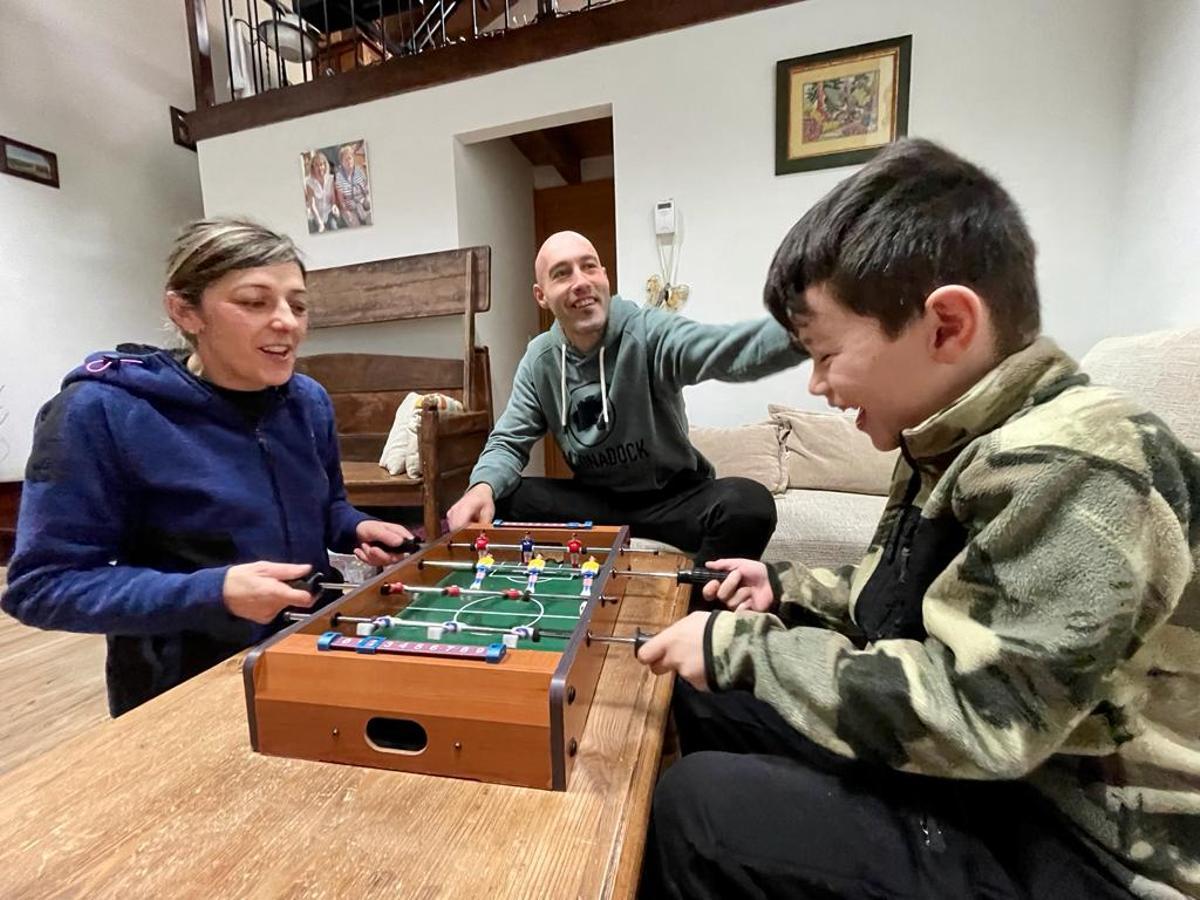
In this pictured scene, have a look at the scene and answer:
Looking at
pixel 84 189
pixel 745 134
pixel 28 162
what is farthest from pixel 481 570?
pixel 84 189

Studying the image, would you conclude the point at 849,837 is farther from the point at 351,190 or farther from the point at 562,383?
the point at 351,190

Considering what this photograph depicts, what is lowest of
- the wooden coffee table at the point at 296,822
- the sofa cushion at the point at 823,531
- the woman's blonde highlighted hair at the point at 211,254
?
the sofa cushion at the point at 823,531

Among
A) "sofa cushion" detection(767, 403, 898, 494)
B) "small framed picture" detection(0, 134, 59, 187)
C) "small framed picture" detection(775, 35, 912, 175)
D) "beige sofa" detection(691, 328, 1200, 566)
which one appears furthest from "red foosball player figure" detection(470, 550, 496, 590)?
"small framed picture" detection(0, 134, 59, 187)

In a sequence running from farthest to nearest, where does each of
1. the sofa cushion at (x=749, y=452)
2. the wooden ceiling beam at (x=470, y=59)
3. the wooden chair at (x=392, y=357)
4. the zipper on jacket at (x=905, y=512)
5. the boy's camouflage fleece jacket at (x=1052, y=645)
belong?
the wooden chair at (x=392, y=357) → the wooden ceiling beam at (x=470, y=59) → the sofa cushion at (x=749, y=452) → the zipper on jacket at (x=905, y=512) → the boy's camouflage fleece jacket at (x=1052, y=645)

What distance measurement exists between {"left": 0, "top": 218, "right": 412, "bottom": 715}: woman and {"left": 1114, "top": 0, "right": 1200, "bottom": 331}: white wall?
2.05 m

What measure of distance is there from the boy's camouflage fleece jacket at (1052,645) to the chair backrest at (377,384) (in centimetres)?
216

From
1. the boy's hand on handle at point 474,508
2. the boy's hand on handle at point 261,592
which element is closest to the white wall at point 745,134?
the boy's hand on handle at point 474,508

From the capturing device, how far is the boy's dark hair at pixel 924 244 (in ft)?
1.79

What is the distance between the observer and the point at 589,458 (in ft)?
5.16

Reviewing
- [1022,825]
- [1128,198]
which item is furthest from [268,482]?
[1128,198]

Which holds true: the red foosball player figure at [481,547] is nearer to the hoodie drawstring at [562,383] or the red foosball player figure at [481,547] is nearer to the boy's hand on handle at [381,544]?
the boy's hand on handle at [381,544]

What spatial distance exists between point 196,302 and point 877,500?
6.09 ft

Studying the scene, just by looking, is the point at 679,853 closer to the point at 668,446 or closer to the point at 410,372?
the point at 668,446

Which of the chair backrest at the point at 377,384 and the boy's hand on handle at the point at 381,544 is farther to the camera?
the chair backrest at the point at 377,384
